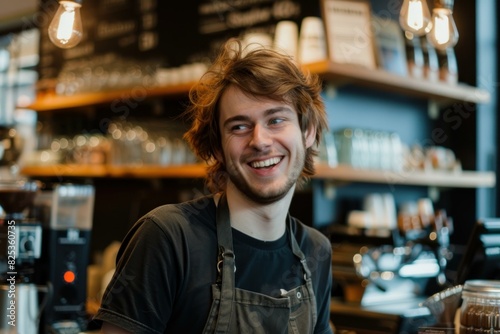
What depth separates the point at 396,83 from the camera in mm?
3727

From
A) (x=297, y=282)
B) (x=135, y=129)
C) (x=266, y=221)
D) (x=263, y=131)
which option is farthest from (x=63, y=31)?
(x=135, y=129)

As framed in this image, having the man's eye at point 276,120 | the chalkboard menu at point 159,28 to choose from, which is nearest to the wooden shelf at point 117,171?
the chalkboard menu at point 159,28

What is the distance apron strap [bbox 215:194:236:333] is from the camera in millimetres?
1751

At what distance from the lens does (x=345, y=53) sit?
355 centimetres

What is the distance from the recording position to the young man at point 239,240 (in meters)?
1.68

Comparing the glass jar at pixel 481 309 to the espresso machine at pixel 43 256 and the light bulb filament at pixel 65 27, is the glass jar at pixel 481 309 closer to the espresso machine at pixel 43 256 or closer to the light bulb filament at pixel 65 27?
the light bulb filament at pixel 65 27

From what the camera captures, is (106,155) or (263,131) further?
(106,155)

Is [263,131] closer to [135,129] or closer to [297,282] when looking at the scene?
[297,282]

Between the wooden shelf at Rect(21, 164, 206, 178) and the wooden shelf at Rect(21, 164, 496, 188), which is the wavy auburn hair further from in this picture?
the wooden shelf at Rect(21, 164, 206, 178)

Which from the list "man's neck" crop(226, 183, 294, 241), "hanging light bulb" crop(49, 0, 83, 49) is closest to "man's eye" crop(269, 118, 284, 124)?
"man's neck" crop(226, 183, 294, 241)

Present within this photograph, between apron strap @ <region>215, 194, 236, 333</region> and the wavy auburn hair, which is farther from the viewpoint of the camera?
the wavy auburn hair

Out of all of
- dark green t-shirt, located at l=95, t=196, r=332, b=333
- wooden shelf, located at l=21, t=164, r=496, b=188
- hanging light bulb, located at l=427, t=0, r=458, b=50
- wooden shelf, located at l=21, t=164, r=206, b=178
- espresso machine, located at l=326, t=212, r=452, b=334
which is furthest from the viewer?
wooden shelf, located at l=21, t=164, r=206, b=178

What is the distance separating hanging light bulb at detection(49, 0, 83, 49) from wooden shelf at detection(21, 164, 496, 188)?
70.3 inches

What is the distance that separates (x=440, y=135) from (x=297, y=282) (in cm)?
289
